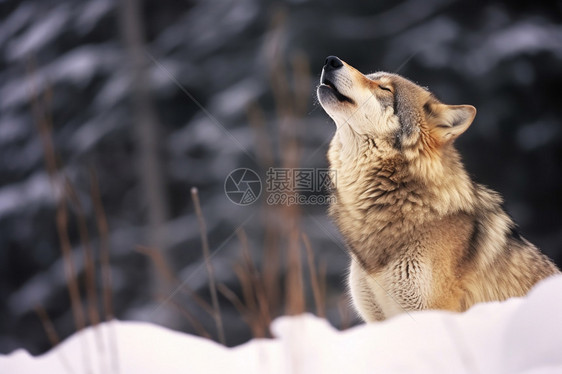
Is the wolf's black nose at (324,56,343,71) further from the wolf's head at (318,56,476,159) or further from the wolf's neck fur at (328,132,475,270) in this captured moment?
the wolf's neck fur at (328,132,475,270)

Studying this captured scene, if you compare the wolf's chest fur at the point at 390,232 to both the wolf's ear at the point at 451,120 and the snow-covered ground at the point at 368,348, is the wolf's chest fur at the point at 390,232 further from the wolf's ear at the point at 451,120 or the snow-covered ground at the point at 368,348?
the snow-covered ground at the point at 368,348

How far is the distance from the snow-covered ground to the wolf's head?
Answer: 967 millimetres

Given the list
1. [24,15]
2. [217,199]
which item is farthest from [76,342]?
[24,15]

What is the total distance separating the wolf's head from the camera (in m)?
2.24

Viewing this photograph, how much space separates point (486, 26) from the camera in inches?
201

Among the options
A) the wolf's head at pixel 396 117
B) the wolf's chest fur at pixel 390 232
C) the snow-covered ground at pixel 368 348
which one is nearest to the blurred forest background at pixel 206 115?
the wolf's chest fur at pixel 390 232

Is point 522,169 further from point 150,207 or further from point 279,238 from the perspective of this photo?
point 279,238

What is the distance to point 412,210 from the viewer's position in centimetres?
223

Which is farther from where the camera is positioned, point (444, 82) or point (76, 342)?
point (444, 82)

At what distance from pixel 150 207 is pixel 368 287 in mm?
3483

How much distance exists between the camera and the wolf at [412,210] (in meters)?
2.10

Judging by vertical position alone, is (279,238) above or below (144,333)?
above
